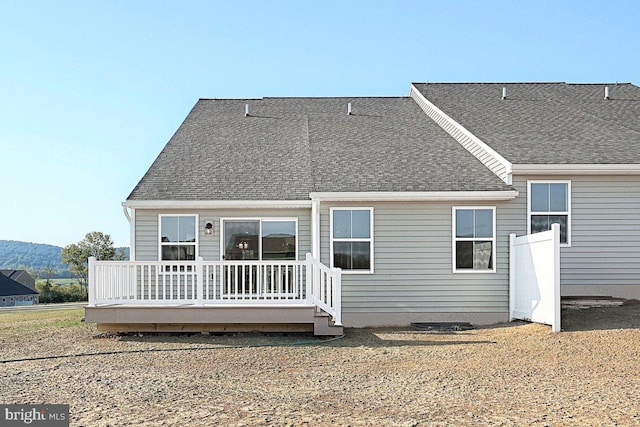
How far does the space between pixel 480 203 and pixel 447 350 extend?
167 inches

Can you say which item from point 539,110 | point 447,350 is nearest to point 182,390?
point 447,350

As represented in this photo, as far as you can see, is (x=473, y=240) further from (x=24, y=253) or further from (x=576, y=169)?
(x=24, y=253)

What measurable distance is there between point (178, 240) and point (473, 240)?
6.53 m

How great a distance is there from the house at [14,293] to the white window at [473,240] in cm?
7131

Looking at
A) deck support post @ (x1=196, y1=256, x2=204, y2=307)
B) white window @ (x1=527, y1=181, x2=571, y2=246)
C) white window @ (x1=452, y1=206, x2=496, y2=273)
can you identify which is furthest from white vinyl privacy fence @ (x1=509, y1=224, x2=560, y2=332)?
deck support post @ (x1=196, y1=256, x2=204, y2=307)

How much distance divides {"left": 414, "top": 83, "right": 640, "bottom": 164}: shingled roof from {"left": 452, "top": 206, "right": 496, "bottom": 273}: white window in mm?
1468

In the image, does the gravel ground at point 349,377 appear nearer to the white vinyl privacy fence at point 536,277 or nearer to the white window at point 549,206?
the white vinyl privacy fence at point 536,277

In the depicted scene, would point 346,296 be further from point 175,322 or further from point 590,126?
point 590,126

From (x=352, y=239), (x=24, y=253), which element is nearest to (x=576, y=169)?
(x=352, y=239)

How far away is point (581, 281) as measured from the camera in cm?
1371

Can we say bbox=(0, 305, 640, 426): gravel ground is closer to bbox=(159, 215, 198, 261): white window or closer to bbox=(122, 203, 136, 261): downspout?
bbox=(122, 203, 136, 261): downspout

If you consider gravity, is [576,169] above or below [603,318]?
above

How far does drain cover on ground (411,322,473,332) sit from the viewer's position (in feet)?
41.2

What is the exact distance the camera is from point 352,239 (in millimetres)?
13344
